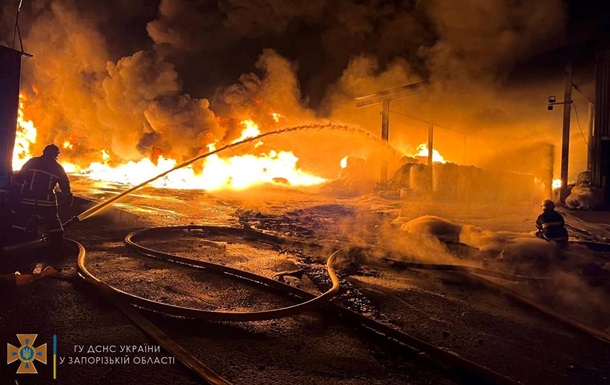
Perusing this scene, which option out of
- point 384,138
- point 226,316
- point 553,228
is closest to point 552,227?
point 553,228

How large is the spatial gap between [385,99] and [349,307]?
→ 47.8 ft

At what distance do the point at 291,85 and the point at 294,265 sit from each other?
58.3 ft

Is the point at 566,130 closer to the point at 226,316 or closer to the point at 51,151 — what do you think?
the point at 226,316

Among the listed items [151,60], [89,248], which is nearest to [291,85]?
[151,60]

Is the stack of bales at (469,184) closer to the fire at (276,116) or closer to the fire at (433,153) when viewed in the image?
the fire at (433,153)

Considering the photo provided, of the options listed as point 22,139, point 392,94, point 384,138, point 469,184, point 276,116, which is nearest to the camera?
point 469,184

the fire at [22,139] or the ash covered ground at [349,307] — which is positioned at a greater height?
the fire at [22,139]

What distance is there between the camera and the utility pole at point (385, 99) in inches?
632

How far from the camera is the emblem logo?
9.40ft

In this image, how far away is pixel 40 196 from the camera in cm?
599

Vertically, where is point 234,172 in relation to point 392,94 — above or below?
below

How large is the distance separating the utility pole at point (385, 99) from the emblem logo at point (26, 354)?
1536 cm

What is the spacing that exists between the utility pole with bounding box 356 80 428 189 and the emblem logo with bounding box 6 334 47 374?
1536 centimetres

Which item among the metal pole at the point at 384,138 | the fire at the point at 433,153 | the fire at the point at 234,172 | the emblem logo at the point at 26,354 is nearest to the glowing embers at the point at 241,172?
the fire at the point at 234,172
